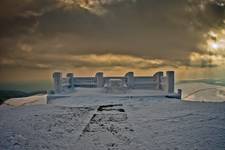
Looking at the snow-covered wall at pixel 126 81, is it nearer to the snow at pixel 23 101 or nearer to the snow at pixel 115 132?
the snow at pixel 23 101

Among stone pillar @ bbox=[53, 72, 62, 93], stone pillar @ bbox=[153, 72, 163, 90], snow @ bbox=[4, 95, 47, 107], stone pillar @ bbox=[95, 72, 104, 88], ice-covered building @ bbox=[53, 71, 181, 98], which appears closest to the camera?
snow @ bbox=[4, 95, 47, 107]

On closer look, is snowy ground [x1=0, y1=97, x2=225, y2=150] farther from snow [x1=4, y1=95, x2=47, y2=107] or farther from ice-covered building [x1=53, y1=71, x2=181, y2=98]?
ice-covered building [x1=53, y1=71, x2=181, y2=98]

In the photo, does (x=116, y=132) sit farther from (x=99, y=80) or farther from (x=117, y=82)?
(x=99, y=80)

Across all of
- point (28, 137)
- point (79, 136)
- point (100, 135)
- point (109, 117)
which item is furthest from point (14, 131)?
point (109, 117)

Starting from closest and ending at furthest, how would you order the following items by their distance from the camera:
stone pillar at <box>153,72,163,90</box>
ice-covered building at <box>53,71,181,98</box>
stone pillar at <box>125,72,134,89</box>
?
ice-covered building at <box>53,71,181,98</box>
stone pillar at <box>153,72,163,90</box>
stone pillar at <box>125,72,134,89</box>

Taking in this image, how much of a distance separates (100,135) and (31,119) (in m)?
2.48

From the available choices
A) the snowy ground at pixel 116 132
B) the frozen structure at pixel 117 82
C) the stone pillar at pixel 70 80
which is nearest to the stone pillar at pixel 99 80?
the frozen structure at pixel 117 82

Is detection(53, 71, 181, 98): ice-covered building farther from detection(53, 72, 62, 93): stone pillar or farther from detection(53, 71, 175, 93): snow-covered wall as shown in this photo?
detection(53, 72, 62, 93): stone pillar

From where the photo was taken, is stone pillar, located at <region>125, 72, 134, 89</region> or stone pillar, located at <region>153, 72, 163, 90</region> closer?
stone pillar, located at <region>153, 72, 163, 90</region>

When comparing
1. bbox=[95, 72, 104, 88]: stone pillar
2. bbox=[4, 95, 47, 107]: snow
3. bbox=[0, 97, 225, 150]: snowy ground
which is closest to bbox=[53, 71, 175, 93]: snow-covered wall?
bbox=[95, 72, 104, 88]: stone pillar

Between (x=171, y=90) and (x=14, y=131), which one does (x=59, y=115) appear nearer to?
(x=14, y=131)

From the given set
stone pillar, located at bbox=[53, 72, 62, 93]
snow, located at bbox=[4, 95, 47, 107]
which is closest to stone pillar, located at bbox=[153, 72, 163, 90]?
stone pillar, located at bbox=[53, 72, 62, 93]

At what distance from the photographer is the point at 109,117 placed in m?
5.66

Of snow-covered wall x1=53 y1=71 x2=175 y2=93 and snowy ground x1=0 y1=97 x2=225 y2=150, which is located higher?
snow-covered wall x1=53 y1=71 x2=175 y2=93
